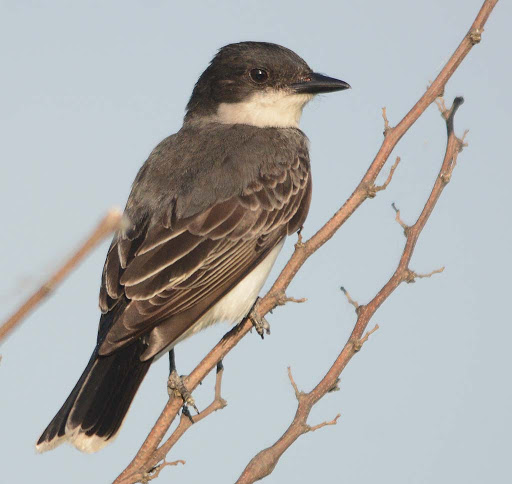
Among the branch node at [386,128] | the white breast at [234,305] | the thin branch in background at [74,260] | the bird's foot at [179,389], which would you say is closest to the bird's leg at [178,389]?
the bird's foot at [179,389]

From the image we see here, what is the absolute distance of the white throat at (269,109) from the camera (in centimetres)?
672

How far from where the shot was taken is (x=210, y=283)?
5414 millimetres

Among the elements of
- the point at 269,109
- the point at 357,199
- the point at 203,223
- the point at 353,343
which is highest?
the point at 357,199

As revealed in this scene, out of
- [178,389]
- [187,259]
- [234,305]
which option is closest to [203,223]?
[187,259]

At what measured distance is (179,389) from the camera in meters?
4.58

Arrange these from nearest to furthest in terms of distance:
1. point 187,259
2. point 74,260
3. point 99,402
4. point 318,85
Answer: point 74,260 → point 99,402 → point 187,259 → point 318,85

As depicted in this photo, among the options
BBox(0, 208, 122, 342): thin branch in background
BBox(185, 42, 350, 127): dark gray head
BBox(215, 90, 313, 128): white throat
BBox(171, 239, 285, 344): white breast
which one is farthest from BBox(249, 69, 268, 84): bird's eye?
BBox(0, 208, 122, 342): thin branch in background

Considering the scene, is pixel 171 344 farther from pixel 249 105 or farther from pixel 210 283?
pixel 249 105

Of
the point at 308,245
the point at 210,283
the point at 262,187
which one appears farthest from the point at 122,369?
the point at 262,187

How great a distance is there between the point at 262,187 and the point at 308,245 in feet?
5.62

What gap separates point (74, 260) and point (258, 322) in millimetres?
4255

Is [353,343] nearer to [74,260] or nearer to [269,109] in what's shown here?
[74,260]

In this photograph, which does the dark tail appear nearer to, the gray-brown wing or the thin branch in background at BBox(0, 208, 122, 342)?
the gray-brown wing

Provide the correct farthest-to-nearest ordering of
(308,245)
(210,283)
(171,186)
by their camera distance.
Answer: (171,186), (210,283), (308,245)
